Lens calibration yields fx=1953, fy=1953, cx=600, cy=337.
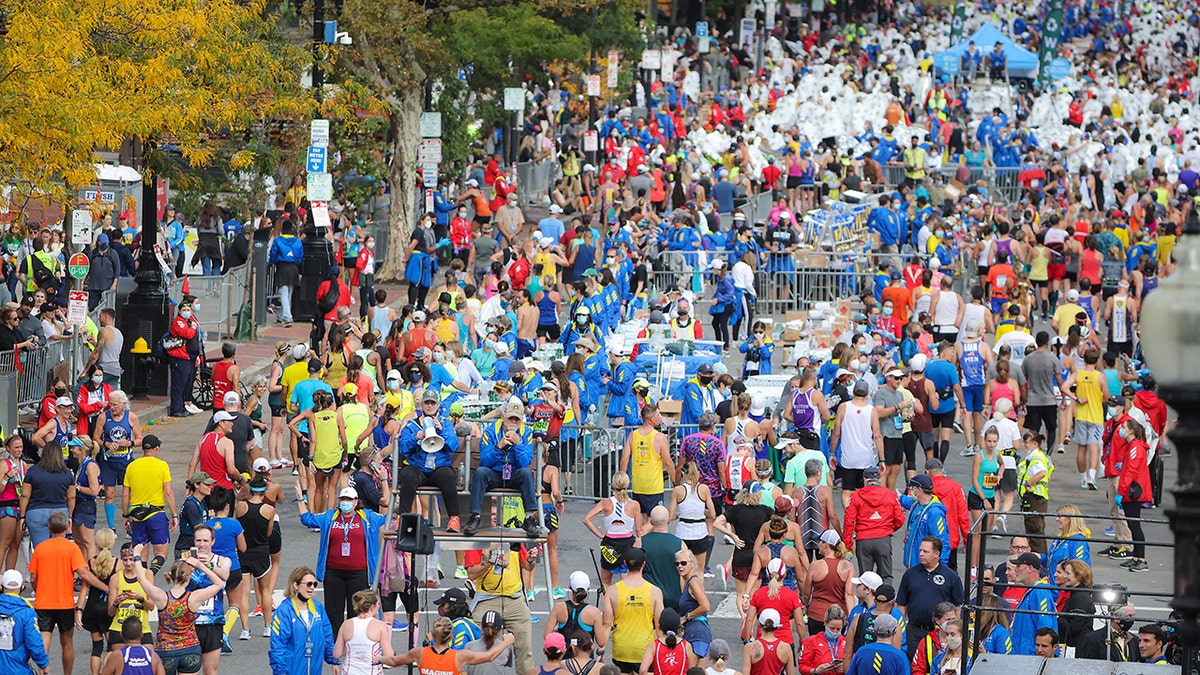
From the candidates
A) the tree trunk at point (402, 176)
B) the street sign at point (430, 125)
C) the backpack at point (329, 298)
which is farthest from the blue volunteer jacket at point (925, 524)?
the tree trunk at point (402, 176)

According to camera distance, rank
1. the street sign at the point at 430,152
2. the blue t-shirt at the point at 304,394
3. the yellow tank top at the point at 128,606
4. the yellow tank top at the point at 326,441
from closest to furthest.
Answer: the yellow tank top at the point at 128,606, the yellow tank top at the point at 326,441, the blue t-shirt at the point at 304,394, the street sign at the point at 430,152

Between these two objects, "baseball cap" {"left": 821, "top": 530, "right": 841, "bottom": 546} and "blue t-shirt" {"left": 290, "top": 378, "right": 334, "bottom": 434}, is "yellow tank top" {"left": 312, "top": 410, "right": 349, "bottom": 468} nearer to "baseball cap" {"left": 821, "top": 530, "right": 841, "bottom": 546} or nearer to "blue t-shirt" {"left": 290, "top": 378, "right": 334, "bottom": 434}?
"blue t-shirt" {"left": 290, "top": 378, "right": 334, "bottom": 434}

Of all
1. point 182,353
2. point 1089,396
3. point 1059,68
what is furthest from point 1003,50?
point 182,353

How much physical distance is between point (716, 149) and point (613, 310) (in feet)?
60.4

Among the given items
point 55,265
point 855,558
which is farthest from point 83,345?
point 855,558

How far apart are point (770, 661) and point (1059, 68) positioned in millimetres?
45916

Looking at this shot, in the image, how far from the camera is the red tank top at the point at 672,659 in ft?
42.0

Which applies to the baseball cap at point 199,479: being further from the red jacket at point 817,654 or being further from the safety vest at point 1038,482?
the safety vest at point 1038,482

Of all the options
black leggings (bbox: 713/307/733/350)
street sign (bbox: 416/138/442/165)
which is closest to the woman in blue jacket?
black leggings (bbox: 713/307/733/350)

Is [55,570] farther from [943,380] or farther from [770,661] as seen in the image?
[943,380]

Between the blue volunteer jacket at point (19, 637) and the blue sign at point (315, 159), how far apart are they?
13592 mm

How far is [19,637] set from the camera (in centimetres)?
1284

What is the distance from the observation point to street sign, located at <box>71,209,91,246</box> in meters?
26.4

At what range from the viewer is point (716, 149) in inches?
1682
